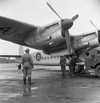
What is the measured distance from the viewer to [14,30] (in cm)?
1492

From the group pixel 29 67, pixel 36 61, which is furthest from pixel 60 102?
pixel 36 61

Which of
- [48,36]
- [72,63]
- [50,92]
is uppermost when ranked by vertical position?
[48,36]

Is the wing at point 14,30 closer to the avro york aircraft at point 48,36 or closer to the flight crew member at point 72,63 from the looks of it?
the avro york aircraft at point 48,36

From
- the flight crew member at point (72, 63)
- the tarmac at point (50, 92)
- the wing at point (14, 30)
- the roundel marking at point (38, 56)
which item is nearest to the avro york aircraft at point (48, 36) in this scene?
the wing at point (14, 30)

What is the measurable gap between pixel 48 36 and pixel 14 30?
2.55m

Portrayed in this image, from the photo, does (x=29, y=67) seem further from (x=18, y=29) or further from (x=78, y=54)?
(x=78, y=54)

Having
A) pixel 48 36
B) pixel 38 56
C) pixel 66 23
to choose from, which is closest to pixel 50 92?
pixel 48 36

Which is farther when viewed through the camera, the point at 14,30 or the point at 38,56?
the point at 38,56

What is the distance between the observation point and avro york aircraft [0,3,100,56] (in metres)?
14.1

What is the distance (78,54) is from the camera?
55.9ft

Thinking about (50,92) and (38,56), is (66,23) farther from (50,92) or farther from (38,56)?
(38,56)

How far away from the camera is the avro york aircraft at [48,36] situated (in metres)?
14.1

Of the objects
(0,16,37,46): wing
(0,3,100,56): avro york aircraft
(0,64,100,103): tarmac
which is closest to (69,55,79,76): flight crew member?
(0,3,100,56): avro york aircraft

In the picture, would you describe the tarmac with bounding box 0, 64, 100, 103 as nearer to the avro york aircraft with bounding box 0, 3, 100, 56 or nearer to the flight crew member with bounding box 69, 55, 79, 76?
the avro york aircraft with bounding box 0, 3, 100, 56
